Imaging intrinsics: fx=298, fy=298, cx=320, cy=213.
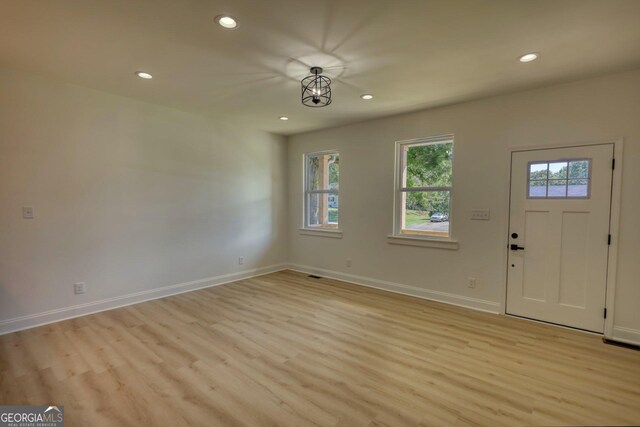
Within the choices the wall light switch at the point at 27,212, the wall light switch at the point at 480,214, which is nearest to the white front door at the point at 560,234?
the wall light switch at the point at 480,214

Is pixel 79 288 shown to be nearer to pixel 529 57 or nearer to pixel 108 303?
pixel 108 303

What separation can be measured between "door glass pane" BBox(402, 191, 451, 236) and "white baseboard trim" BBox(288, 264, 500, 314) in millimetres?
805

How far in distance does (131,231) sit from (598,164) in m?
5.30

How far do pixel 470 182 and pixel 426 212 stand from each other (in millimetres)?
720

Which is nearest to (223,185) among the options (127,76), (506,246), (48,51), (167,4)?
(127,76)

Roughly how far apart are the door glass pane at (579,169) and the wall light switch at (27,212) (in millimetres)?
5628

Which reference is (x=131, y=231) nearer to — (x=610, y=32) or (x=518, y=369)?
(x=518, y=369)

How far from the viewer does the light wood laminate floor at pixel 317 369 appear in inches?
74.5

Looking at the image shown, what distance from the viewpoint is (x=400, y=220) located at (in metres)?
4.43

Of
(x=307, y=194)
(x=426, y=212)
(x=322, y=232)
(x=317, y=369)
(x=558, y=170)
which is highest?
(x=558, y=170)

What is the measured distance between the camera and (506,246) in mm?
3477

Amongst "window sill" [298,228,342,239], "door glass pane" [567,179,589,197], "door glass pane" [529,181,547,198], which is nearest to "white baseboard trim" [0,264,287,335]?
"window sill" [298,228,342,239]

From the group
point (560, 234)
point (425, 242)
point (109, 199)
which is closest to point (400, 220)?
point (425, 242)

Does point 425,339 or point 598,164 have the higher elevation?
point 598,164
